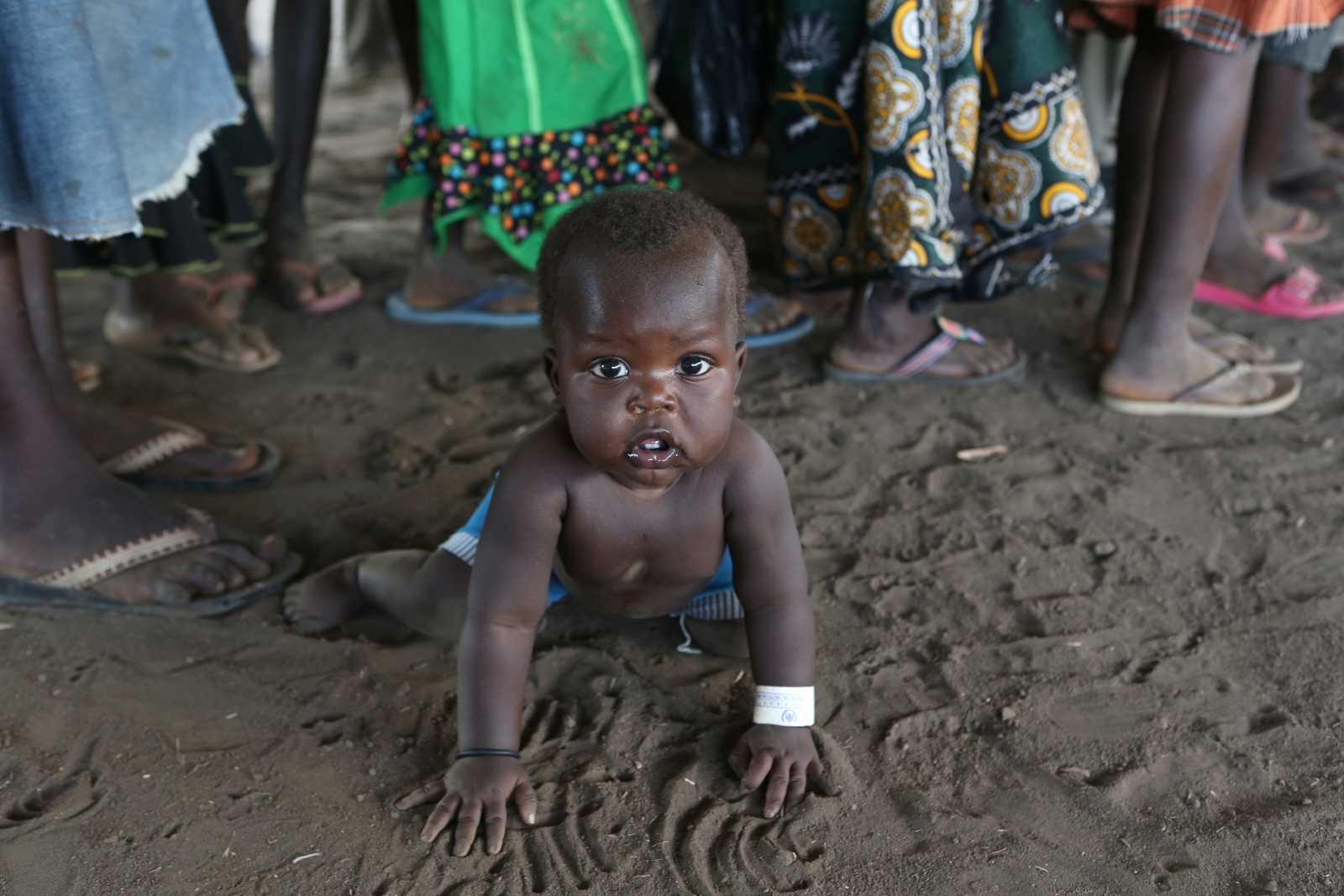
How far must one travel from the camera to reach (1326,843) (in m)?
1.37

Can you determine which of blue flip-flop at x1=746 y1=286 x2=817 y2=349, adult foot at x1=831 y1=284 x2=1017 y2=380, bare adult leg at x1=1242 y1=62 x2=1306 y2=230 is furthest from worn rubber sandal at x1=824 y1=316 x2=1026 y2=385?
bare adult leg at x1=1242 y1=62 x2=1306 y2=230

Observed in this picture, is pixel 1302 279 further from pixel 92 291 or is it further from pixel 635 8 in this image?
pixel 92 291

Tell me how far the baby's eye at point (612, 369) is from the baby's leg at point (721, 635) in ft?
1.79

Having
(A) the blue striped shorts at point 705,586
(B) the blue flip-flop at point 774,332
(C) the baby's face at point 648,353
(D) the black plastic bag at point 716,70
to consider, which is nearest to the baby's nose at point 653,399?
(C) the baby's face at point 648,353

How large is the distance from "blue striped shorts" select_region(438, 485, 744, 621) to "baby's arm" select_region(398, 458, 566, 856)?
192 millimetres

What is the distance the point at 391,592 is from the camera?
176 cm

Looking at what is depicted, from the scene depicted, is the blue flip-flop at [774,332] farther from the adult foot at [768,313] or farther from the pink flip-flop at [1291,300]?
the pink flip-flop at [1291,300]

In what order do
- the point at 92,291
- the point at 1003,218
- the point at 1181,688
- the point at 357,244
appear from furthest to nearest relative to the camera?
the point at 357,244 < the point at 92,291 < the point at 1003,218 < the point at 1181,688

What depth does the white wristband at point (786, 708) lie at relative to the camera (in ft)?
4.94

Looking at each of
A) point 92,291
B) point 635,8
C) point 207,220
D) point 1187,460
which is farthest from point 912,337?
point 635,8

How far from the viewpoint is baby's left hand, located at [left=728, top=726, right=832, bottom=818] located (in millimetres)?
1439

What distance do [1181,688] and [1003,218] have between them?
1.28 metres

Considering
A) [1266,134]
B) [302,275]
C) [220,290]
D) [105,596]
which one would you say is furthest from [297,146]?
[1266,134]

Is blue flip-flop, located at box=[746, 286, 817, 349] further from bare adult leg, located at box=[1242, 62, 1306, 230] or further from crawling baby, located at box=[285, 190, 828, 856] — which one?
bare adult leg, located at box=[1242, 62, 1306, 230]
